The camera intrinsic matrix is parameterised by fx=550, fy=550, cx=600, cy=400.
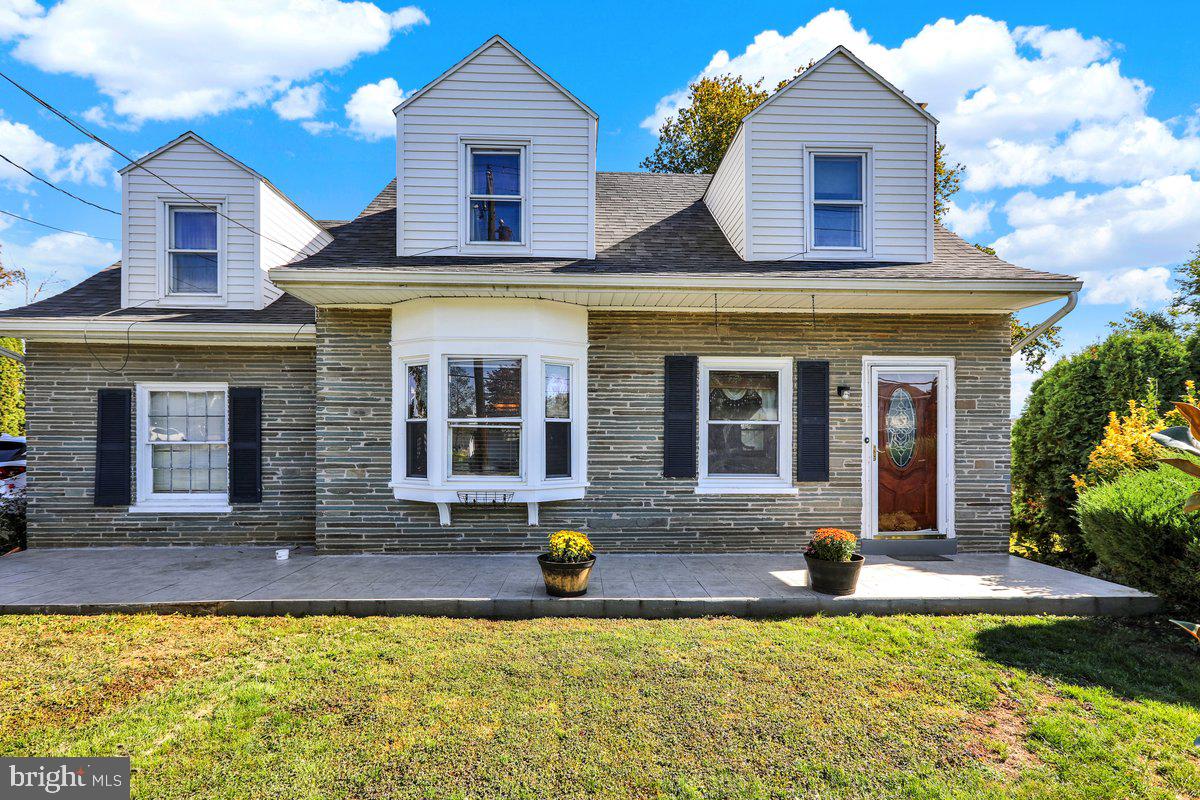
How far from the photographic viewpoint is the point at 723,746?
294cm

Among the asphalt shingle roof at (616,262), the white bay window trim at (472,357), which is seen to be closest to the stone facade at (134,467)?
the asphalt shingle roof at (616,262)

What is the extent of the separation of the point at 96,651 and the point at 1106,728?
6.71 metres

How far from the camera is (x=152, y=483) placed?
291 inches

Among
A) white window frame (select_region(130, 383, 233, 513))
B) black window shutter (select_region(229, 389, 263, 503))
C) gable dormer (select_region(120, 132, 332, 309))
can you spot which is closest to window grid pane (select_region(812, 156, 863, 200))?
gable dormer (select_region(120, 132, 332, 309))

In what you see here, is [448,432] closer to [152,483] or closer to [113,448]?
[152,483]

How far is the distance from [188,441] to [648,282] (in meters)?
6.54

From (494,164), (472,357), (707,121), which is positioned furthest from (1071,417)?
(707,121)

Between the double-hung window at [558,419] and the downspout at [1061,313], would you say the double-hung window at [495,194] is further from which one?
the downspout at [1061,313]

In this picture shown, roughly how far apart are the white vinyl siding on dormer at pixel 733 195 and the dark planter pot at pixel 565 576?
14.4 ft

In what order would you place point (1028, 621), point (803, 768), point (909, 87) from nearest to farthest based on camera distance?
1. point (803, 768)
2. point (1028, 621)
3. point (909, 87)

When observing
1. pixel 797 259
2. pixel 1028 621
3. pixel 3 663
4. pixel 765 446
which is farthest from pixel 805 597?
pixel 3 663

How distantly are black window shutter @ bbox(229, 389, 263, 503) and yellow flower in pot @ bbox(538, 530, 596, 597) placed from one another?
4601 millimetres

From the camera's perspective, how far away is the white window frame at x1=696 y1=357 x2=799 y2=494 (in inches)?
268

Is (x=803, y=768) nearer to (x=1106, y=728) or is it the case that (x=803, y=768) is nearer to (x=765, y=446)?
(x=1106, y=728)
